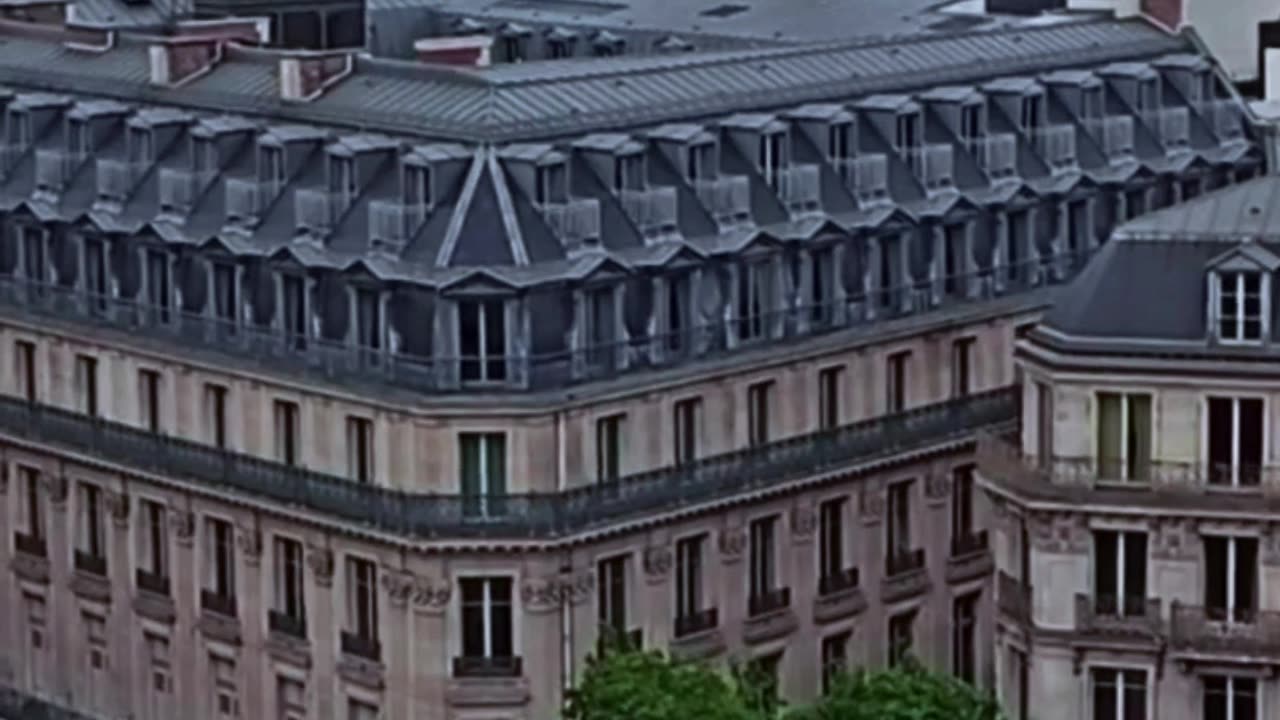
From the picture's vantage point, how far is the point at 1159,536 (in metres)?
97.1

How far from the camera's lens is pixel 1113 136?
127m

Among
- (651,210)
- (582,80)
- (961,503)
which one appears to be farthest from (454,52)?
(961,503)

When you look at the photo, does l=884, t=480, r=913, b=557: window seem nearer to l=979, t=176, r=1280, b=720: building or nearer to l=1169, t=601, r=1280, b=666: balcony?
l=979, t=176, r=1280, b=720: building

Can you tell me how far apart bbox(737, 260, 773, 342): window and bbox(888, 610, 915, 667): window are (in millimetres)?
10380

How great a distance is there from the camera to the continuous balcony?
109312mm

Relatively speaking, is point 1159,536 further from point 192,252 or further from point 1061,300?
point 192,252

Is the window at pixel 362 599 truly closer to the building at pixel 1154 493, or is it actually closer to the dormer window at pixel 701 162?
the dormer window at pixel 701 162

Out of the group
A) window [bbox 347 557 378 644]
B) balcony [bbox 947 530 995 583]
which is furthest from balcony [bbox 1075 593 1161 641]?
balcony [bbox 947 530 995 583]

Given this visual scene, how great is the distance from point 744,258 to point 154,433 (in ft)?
59.9

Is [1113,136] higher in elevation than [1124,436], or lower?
higher

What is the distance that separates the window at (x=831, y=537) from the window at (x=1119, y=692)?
20.1 meters

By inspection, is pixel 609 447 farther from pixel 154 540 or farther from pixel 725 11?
pixel 725 11

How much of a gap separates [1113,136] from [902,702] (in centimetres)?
3473

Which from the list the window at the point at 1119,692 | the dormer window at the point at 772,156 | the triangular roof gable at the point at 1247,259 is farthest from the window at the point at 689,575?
the triangular roof gable at the point at 1247,259
